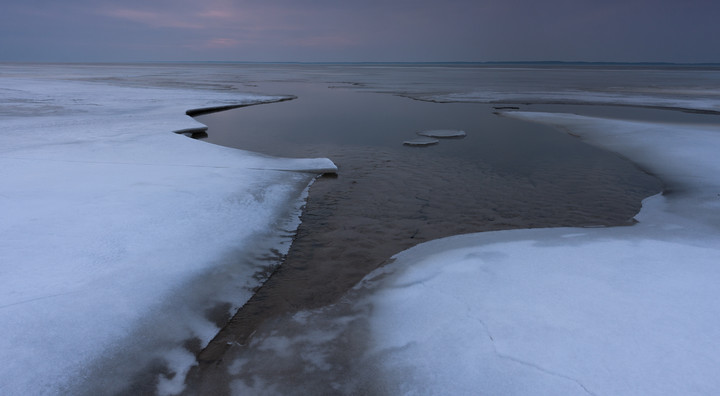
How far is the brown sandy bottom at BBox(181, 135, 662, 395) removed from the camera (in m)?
2.63

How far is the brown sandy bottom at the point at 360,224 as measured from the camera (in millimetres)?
2635

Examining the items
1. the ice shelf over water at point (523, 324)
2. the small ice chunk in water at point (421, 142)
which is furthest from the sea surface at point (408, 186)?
the ice shelf over water at point (523, 324)

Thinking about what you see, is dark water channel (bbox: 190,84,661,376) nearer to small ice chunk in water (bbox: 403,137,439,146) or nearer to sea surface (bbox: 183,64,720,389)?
sea surface (bbox: 183,64,720,389)

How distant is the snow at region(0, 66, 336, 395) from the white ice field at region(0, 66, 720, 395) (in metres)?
0.01

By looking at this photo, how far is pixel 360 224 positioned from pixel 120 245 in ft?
8.44

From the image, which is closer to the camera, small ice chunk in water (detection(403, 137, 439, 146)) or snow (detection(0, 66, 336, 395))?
snow (detection(0, 66, 336, 395))

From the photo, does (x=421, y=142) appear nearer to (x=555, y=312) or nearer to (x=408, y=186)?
(x=408, y=186)

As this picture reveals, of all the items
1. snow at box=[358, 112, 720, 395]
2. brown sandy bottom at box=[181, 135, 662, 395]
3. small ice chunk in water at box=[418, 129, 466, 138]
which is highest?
small ice chunk in water at box=[418, 129, 466, 138]

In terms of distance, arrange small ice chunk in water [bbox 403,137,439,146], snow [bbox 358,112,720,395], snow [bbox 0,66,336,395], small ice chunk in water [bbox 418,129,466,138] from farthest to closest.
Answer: small ice chunk in water [bbox 418,129,466,138] → small ice chunk in water [bbox 403,137,439,146] → snow [bbox 0,66,336,395] → snow [bbox 358,112,720,395]

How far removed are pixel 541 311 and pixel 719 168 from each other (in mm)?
6206

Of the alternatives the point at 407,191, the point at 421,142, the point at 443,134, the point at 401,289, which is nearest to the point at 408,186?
the point at 407,191

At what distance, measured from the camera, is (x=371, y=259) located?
14.3 feet

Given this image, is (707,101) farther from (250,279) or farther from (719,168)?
(250,279)

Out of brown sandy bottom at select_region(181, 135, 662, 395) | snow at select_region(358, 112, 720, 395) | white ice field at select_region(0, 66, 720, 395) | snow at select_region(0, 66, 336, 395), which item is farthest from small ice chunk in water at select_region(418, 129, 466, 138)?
snow at select_region(358, 112, 720, 395)
